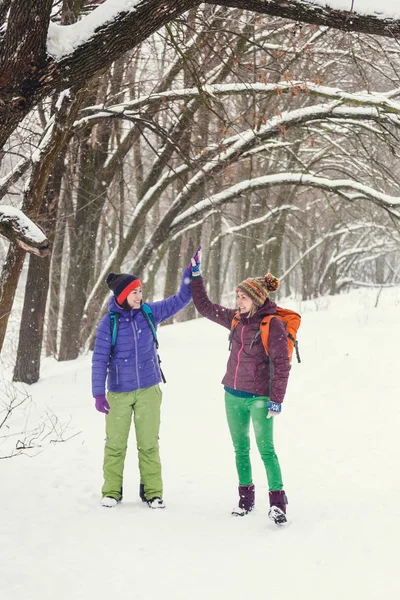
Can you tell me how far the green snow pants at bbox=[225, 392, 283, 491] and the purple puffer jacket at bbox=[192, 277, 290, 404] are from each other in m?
0.11

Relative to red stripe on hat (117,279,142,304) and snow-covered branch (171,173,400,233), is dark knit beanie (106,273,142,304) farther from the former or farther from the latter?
snow-covered branch (171,173,400,233)

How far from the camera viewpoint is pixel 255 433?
449 cm

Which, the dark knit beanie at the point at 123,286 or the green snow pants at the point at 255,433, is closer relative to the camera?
the green snow pants at the point at 255,433

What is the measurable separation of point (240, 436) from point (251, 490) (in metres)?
0.43

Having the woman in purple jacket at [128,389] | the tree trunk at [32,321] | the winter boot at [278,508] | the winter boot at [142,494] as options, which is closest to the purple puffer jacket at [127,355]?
the woman in purple jacket at [128,389]

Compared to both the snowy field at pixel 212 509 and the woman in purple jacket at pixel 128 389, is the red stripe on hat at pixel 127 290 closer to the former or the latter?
the woman in purple jacket at pixel 128 389

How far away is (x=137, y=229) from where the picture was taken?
1148 cm

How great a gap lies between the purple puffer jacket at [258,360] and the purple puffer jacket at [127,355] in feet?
2.09

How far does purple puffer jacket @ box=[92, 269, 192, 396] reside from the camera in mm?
4586

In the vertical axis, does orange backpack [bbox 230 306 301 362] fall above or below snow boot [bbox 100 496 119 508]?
above

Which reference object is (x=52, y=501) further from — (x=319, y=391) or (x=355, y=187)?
(x=355, y=187)

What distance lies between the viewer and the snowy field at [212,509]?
3.39m

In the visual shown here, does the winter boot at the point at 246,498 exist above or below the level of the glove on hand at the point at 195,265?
below

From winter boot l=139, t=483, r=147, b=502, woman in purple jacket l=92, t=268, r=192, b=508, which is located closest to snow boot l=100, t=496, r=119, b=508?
woman in purple jacket l=92, t=268, r=192, b=508
